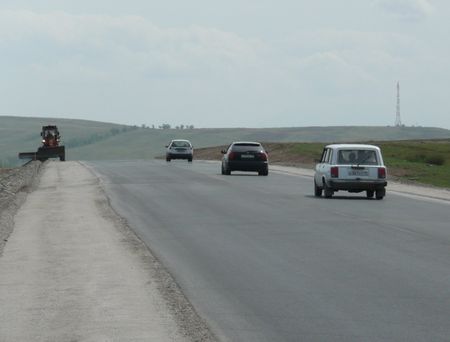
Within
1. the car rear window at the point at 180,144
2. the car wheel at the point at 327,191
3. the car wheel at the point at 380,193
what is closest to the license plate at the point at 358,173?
the car wheel at the point at 380,193

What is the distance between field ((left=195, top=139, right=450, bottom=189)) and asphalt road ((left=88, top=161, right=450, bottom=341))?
19.8m

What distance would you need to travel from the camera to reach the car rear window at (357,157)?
33.8 meters

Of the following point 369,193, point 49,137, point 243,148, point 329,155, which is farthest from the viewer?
point 49,137

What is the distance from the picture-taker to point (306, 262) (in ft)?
53.1

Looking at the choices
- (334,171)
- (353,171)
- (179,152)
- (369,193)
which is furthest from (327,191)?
(179,152)

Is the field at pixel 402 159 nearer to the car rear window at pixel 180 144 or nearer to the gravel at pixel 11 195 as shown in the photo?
the car rear window at pixel 180 144

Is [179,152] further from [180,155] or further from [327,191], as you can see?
[327,191]

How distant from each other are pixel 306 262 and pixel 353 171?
17.4m

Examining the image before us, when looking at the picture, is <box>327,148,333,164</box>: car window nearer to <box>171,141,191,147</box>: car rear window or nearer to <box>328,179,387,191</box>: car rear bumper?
<box>328,179,387,191</box>: car rear bumper

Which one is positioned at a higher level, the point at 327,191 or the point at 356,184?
the point at 356,184

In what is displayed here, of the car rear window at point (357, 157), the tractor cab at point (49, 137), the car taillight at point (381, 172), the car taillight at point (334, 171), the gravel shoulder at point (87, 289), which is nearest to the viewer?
the gravel shoulder at point (87, 289)

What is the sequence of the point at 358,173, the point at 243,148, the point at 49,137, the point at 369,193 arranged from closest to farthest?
the point at 358,173 < the point at 369,193 < the point at 243,148 < the point at 49,137

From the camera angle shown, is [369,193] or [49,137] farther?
[49,137]

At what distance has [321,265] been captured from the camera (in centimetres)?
1580
